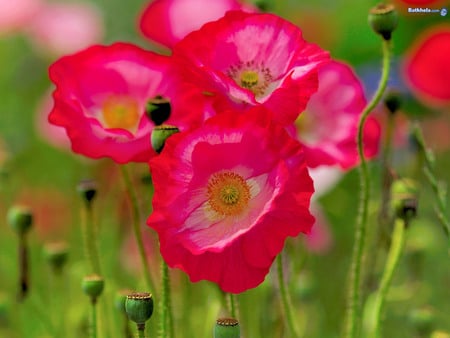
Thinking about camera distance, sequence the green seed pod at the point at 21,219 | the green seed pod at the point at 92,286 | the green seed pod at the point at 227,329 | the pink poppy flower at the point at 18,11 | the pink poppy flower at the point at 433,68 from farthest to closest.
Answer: the pink poppy flower at the point at 18,11 < the pink poppy flower at the point at 433,68 < the green seed pod at the point at 21,219 < the green seed pod at the point at 92,286 < the green seed pod at the point at 227,329

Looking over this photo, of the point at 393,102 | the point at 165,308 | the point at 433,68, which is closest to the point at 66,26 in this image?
the point at 433,68

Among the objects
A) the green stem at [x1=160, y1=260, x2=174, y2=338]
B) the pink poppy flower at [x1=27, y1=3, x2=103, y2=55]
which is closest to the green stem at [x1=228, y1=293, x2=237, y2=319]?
the green stem at [x1=160, y1=260, x2=174, y2=338]

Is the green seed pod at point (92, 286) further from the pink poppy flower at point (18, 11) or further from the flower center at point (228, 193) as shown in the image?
the pink poppy flower at point (18, 11)

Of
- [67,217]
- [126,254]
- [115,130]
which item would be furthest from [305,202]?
[67,217]

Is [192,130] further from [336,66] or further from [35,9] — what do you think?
[35,9]

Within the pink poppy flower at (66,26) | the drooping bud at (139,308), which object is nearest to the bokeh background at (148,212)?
the pink poppy flower at (66,26)

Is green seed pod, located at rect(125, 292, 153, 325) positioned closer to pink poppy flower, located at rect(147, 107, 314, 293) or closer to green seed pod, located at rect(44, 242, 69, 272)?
pink poppy flower, located at rect(147, 107, 314, 293)

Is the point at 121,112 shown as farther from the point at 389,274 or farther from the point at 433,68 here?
the point at 433,68
